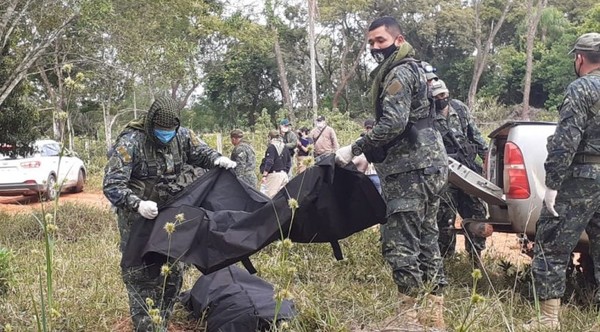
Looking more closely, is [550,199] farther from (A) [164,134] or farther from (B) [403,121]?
(A) [164,134]

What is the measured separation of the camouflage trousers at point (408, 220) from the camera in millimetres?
3535

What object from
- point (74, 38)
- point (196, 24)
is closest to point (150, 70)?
point (74, 38)

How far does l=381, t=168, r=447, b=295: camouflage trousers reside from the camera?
139 inches

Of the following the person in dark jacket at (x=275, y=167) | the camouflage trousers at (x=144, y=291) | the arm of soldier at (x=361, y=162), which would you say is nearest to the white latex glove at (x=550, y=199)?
the arm of soldier at (x=361, y=162)

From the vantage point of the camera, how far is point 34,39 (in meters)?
9.84

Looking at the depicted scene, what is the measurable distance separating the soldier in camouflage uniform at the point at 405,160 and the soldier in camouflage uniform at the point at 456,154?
1221mm

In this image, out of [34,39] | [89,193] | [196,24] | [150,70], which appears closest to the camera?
[34,39]

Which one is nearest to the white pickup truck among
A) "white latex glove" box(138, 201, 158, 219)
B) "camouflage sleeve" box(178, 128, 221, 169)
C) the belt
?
the belt

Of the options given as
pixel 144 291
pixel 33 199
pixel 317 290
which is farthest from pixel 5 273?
pixel 33 199

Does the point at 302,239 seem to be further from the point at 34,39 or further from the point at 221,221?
the point at 34,39

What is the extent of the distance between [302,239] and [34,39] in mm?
8010

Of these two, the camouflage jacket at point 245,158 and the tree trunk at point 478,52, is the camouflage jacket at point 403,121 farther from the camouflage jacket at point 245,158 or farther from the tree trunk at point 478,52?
the tree trunk at point 478,52

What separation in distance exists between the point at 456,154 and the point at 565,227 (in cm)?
157

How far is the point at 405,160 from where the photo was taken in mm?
3596
